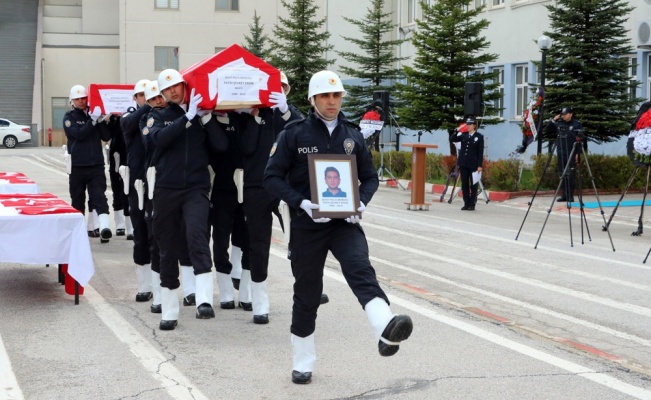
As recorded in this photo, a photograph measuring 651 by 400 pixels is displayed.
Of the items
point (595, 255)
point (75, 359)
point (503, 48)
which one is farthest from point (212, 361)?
point (503, 48)

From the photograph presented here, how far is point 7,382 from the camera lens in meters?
7.22

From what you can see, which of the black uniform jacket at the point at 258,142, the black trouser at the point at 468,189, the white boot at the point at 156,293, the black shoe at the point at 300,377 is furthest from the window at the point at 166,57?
the black shoe at the point at 300,377

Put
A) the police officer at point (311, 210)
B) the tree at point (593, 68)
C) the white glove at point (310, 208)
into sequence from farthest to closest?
1. the tree at point (593, 68)
2. the police officer at point (311, 210)
3. the white glove at point (310, 208)

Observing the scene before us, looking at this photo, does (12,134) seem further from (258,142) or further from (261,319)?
(261,319)

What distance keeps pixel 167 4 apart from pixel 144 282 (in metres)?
51.3

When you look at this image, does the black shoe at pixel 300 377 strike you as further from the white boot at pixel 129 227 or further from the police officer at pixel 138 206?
the white boot at pixel 129 227

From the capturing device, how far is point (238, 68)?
363 inches

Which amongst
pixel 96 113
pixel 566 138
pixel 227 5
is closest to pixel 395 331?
pixel 96 113

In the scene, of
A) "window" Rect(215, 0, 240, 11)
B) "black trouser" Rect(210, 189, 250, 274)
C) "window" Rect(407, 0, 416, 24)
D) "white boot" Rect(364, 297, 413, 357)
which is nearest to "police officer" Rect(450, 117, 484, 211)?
"black trouser" Rect(210, 189, 250, 274)

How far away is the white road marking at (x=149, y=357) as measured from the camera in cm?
702

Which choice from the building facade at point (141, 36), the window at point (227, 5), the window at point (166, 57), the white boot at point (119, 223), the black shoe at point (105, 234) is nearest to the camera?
the black shoe at point (105, 234)

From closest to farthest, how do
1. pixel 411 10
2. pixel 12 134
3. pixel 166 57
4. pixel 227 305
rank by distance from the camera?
pixel 227 305 → pixel 411 10 → pixel 12 134 → pixel 166 57

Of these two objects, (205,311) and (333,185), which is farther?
(205,311)

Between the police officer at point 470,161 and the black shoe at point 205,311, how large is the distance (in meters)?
13.9
